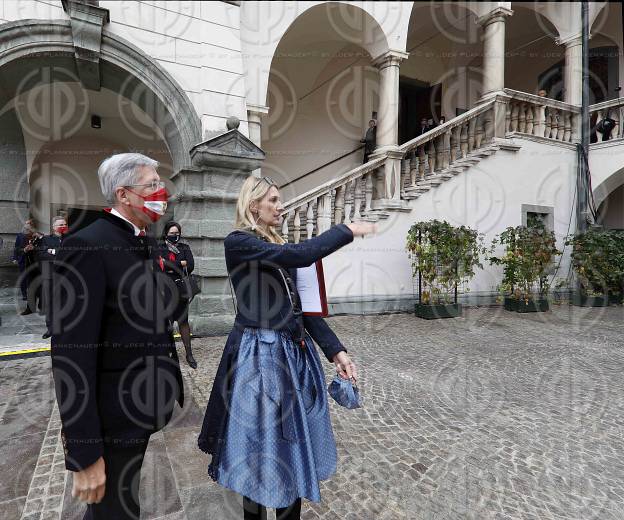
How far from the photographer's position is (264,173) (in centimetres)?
1016

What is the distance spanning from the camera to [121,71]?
539 centimetres

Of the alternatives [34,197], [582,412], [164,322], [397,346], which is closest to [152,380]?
[164,322]

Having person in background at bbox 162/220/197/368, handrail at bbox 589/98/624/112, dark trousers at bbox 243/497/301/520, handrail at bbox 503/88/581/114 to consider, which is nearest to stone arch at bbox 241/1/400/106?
handrail at bbox 503/88/581/114

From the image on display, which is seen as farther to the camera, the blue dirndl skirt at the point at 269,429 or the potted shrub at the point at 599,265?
the potted shrub at the point at 599,265

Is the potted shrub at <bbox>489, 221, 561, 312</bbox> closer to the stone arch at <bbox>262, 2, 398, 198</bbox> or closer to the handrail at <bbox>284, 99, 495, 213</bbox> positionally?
the handrail at <bbox>284, 99, 495, 213</bbox>

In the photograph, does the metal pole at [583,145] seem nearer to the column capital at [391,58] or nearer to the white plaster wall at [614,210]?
the white plaster wall at [614,210]

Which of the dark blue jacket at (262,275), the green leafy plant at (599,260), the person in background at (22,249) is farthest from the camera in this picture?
the green leafy plant at (599,260)

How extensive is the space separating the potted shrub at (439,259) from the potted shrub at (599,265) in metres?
3.08

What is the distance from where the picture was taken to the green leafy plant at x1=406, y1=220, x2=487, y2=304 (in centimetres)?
717

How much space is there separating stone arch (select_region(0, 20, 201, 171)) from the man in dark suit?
4.54 metres

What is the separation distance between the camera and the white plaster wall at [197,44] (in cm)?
539

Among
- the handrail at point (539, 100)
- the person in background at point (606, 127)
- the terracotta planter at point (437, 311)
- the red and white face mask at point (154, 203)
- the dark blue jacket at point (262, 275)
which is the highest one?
the handrail at point (539, 100)

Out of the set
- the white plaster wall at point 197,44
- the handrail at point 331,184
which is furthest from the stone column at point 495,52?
the white plaster wall at point 197,44

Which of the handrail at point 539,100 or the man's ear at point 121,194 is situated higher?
the handrail at point 539,100
